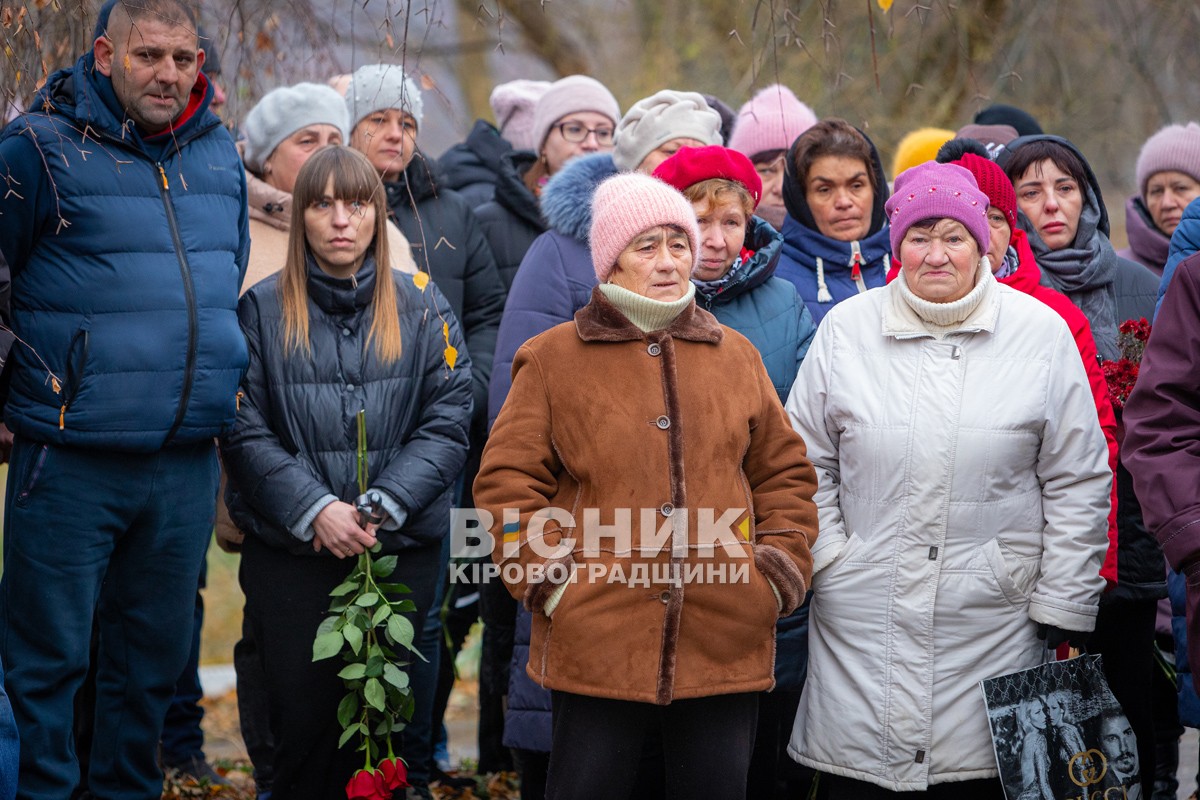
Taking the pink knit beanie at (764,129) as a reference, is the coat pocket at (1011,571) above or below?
below

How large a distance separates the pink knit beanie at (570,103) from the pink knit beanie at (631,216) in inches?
93.1

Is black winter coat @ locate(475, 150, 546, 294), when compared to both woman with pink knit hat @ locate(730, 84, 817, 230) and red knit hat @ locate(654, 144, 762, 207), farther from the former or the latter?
red knit hat @ locate(654, 144, 762, 207)

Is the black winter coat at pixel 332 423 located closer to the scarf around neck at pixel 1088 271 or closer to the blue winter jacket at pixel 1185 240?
the scarf around neck at pixel 1088 271

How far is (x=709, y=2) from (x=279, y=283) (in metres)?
8.76

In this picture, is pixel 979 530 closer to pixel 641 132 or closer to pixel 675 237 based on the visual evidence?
pixel 675 237

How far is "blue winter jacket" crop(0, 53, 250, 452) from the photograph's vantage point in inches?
170

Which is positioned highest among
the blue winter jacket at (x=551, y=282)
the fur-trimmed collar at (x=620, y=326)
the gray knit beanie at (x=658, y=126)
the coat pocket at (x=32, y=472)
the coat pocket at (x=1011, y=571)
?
the gray knit beanie at (x=658, y=126)

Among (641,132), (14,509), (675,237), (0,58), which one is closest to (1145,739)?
(675,237)

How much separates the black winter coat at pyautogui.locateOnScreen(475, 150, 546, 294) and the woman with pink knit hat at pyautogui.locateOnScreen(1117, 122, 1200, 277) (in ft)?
Answer: 8.36

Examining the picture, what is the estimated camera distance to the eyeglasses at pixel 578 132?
6.39 metres

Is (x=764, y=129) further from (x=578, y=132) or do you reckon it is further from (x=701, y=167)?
(x=701, y=167)

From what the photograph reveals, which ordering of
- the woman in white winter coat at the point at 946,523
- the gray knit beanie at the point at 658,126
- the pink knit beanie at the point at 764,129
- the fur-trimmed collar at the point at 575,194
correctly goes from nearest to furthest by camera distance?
the woman in white winter coat at the point at 946,523 < the fur-trimmed collar at the point at 575,194 < the gray knit beanie at the point at 658,126 < the pink knit beanie at the point at 764,129

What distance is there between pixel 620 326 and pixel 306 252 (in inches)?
53.7

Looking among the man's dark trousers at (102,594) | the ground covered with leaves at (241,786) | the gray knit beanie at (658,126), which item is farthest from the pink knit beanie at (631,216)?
the ground covered with leaves at (241,786)
